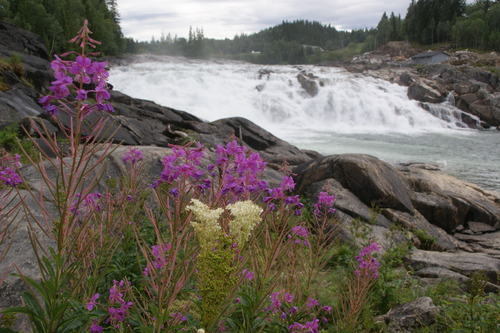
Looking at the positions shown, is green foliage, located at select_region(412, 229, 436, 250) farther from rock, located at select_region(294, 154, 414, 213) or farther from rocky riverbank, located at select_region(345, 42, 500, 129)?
rocky riverbank, located at select_region(345, 42, 500, 129)

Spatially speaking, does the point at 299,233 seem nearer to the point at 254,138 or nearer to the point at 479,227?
the point at 479,227

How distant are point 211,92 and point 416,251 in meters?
22.7

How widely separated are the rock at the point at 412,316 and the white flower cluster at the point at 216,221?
292 centimetres

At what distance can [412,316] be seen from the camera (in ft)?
12.1

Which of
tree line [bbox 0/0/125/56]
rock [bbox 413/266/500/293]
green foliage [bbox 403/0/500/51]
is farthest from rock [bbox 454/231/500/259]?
green foliage [bbox 403/0/500/51]

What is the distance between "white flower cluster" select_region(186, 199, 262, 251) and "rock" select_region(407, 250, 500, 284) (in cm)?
518

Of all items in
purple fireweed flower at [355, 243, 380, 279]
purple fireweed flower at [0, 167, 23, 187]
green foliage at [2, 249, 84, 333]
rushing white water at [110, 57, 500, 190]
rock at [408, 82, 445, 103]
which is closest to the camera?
green foliage at [2, 249, 84, 333]

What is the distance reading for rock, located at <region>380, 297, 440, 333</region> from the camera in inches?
143

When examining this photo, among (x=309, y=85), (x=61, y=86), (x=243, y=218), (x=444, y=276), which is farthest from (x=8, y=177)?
(x=309, y=85)

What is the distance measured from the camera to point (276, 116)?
25766mm

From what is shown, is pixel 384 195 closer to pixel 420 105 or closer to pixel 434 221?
pixel 434 221

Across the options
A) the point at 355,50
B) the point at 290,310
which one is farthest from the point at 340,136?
the point at 355,50

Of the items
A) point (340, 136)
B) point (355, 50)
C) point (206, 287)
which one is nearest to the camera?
point (206, 287)

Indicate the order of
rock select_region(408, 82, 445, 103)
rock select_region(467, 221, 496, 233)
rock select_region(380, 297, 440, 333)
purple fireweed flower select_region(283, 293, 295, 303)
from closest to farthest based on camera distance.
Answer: purple fireweed flower select_region(283, 293, 295, 303), rock select_region(380, 297, 440, 333), rock select_region(467, 221, 496, 233), rock select_region(408, 82, 445, 103)
